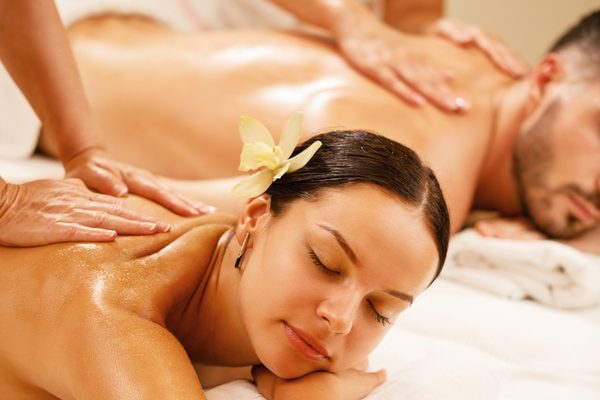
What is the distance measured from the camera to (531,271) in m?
1.75

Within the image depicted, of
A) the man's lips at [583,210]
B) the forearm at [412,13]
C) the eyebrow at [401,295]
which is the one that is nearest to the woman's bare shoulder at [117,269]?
the eyebrow at [401,295]

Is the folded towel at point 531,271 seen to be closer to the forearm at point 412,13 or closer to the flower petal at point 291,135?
the flower petal at point 291,135

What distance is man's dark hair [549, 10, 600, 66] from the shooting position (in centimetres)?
→ 204

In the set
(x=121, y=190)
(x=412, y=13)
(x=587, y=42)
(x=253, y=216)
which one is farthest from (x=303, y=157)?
(x=412, y=13)

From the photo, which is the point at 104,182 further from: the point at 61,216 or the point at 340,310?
the point at 340,310

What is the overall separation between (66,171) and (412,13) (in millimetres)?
1665

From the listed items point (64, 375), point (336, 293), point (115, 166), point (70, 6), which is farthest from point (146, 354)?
point (70, 6)

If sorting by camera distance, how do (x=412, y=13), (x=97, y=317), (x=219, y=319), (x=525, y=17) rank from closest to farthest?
(x=97, y=317) → (x=219, y=319) → (x=412, y=13) → (x=525, y=17)

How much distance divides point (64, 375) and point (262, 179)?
407 millimetres

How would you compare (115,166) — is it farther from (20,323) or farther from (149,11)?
(149,11)

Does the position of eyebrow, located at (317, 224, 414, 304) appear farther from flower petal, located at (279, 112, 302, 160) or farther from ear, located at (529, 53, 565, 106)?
ear, located at (529, 53, 565, 106)

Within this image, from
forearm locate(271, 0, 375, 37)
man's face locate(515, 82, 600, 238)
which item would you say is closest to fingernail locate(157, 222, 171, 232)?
forearm locate(271, 0, 375, 37)

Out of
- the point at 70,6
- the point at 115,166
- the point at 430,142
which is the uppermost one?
the point at 70,6

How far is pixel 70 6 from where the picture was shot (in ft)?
6.36
